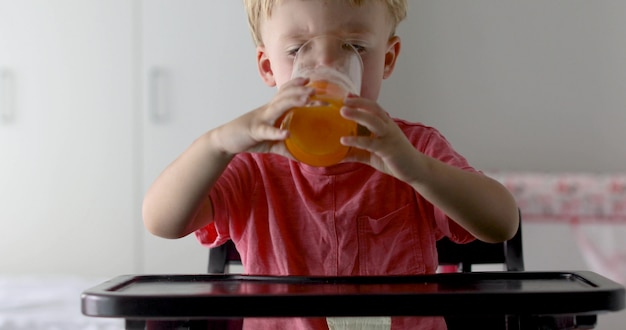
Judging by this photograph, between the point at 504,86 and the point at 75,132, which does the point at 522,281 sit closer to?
the point at 504,86

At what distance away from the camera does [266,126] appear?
2.21 feet

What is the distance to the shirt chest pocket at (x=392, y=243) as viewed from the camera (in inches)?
37.6

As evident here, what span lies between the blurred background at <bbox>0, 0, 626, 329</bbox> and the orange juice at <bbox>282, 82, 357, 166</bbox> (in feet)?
5.89

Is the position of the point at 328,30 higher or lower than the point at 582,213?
higher

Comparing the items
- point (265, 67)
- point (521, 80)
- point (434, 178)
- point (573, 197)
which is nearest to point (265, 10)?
point (265, 67)

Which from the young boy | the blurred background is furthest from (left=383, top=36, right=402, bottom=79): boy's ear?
the blurred background

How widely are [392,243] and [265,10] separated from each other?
0.34 metres

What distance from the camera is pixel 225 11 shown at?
2.48 metres

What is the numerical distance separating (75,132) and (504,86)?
1.48 meters

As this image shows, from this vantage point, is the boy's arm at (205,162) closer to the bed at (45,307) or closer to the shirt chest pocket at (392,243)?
the shirt chest pocket at (392,243)

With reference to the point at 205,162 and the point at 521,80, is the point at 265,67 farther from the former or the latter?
the point at 521,80

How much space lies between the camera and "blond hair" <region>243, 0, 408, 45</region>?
0.92 meters

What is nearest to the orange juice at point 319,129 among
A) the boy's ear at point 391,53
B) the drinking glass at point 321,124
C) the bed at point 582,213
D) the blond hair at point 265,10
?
the drinking glass at point 321,124

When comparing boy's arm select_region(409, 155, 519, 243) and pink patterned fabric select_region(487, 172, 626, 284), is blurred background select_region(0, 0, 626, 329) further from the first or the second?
boy's arm select_region(409, 155, 519, 243)
